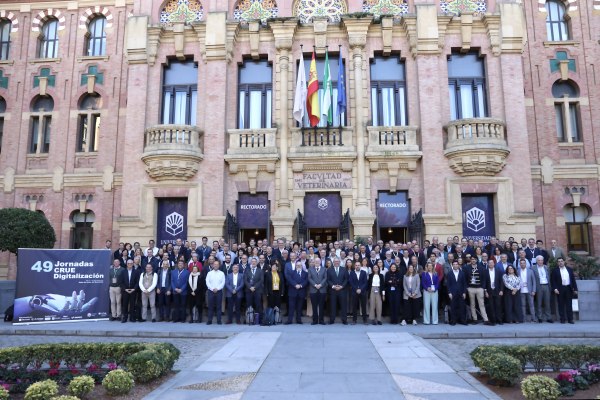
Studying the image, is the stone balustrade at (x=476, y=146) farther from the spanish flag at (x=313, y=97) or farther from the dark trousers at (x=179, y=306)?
the dark trousers at (x=179, y=306)

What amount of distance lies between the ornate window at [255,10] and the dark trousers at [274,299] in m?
13.3

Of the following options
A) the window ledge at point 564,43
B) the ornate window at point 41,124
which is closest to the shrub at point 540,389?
the window ledge at point 564,43

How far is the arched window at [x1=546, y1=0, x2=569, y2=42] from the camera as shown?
20.9 m

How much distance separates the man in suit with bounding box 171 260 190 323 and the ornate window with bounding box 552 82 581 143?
17819 mm

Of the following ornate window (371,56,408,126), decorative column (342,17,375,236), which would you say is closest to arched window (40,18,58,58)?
decorative column (342,17,375,236)

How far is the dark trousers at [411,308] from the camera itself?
13000mm

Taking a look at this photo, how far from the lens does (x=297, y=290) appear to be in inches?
513

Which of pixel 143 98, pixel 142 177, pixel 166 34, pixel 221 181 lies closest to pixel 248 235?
pixel 221 181

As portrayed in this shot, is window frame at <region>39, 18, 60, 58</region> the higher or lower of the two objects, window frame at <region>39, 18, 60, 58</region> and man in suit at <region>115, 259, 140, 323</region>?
the higher

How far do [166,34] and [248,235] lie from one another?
993 cm

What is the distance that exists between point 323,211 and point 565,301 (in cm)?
925

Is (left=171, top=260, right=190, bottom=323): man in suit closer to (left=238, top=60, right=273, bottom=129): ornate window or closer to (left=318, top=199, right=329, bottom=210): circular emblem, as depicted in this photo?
(left=318, top=199, right=329, bottom=210): circular emblem

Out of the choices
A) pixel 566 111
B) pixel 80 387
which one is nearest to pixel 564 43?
pixel 566 111

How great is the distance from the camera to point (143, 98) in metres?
19.3
